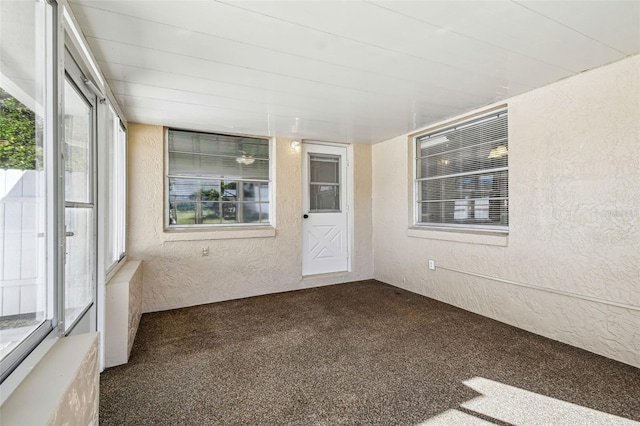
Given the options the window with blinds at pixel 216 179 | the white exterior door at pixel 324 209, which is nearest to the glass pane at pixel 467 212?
the white exterior door at pixel 324 209

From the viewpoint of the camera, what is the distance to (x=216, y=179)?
4.00 metres

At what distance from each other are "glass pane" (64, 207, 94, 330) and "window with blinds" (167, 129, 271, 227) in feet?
5.50

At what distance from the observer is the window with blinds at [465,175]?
316 cm

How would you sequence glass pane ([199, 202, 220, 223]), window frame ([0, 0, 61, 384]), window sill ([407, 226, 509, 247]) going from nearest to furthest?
window frame ([0, 0, 61, 384])
window sill ([407, 226, 509, 247])
glass pane ([199, 202, 220, 223])

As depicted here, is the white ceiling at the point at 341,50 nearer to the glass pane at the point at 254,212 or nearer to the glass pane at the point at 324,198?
the glass pane at the point at 254,212

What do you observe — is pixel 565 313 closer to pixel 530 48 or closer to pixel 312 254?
pixel 530 48

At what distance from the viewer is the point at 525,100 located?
2791mm

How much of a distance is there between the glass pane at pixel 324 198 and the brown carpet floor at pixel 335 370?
183 cm

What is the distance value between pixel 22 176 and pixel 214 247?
9.20 ft

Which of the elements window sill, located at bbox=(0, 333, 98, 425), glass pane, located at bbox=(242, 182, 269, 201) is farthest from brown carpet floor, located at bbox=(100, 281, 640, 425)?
glass pane, located at bbox=(242, 182, 269, 201)

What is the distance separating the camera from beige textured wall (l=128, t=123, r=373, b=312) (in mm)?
3521

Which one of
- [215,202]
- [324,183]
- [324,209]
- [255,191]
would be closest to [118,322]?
[215,202]

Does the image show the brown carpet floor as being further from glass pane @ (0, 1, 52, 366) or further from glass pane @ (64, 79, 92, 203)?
glass pane @ (64, 79, 92, 203)

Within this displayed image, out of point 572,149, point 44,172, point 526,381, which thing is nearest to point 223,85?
point 44,172
